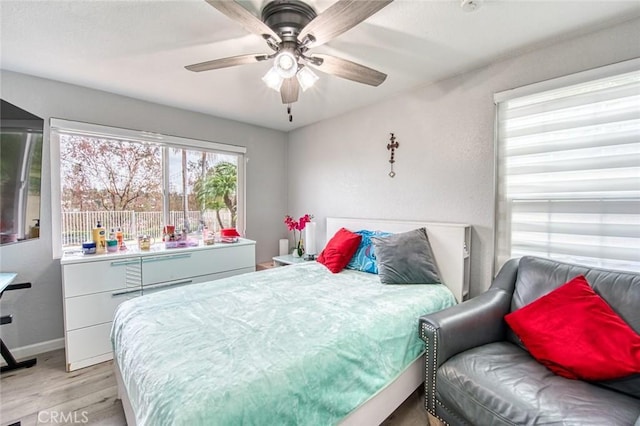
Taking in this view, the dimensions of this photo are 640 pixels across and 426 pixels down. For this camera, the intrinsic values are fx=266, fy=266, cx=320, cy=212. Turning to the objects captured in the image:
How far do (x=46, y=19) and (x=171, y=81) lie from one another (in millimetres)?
894

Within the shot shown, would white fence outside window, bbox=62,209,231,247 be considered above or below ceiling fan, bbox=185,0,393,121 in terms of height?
below

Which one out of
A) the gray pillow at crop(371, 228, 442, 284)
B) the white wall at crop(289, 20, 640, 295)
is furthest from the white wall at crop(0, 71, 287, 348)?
the gray pillow at crop(371, 228, 442, 284)

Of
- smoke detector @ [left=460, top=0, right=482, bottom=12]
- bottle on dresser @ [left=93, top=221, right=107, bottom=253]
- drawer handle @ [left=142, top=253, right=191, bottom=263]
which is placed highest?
smoke detector @ [left=460, top=0, right=482, bottom=12]

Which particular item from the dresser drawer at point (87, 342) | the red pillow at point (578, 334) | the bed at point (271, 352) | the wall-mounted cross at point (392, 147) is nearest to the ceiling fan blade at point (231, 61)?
the bed at point (271, 352)

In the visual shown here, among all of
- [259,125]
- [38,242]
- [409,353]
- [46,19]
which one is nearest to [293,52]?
[46,19]

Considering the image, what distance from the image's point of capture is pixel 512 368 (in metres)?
1.39

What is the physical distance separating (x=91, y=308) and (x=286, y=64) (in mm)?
2549

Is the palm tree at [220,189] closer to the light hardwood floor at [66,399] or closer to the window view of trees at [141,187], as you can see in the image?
the window view of trees at [141,187]

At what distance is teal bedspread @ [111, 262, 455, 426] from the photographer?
0.97m

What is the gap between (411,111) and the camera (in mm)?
2672

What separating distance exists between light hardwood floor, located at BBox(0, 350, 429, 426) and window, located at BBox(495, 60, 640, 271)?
1.40 m

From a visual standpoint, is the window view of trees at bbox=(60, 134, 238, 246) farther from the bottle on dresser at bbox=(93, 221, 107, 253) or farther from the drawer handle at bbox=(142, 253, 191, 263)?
the drawer handle at bbox=(142, 253, 191, 263)

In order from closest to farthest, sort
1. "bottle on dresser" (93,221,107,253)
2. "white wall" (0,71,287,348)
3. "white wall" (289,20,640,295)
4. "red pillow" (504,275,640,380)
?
"red pillow" (504,275,640,380) < "white wall" (289,20,640,295) < "white wall" (0,71,287,348) < "bottle on dresser" (93,221,107,253)

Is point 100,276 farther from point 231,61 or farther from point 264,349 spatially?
point 231,61
